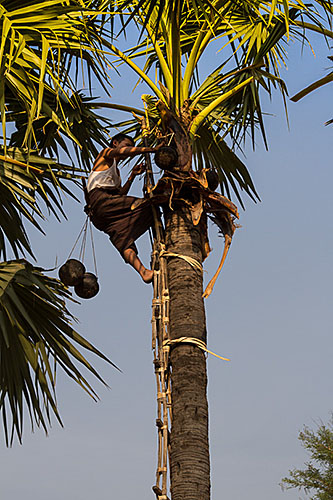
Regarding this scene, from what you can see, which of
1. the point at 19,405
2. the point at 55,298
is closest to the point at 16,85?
the point at 55,298

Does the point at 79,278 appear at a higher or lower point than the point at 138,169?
lower

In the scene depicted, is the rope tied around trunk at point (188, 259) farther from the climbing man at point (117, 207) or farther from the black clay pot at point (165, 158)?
the black clay pot at point (165, 158)

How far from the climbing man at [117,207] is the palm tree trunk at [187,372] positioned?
33 centimetres

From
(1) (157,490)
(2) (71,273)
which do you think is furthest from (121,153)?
(1) (157,490)

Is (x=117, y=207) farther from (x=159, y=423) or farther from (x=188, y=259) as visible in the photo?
(x=159, y=423)

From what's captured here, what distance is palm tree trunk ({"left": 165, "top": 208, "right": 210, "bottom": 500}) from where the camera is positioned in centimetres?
543

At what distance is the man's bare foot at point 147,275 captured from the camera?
6.38 meters

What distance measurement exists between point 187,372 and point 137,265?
118cm

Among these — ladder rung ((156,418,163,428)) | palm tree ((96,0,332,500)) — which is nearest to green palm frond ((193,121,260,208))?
palm tree ((96,0,332,500))

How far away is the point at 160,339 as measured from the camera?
6.04 m

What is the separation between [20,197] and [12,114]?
0.91m

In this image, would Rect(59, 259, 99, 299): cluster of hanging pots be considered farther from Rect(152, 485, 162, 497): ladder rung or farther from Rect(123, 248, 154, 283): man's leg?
Rect(152, 485, 162, 497): ladder rung

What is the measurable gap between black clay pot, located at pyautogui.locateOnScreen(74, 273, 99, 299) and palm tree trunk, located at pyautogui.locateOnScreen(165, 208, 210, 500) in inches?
28.7

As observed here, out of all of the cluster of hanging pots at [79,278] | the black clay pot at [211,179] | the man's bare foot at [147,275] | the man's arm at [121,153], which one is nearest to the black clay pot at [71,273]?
the cluster of hanging pots at [79,278]
